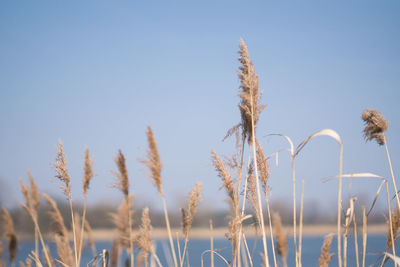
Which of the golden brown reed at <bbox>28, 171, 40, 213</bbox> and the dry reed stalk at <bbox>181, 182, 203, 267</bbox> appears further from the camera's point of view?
the golden brown reed at <bbox>28, 171, 40, 213</bbox>

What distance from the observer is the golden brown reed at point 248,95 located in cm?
246

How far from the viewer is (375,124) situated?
3.10 metres

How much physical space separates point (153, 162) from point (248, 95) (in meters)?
0.74

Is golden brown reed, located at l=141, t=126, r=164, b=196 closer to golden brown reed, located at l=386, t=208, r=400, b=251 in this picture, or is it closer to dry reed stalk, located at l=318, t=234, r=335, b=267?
dry reed stalk, located at l=318, t=234, r=335, b=267

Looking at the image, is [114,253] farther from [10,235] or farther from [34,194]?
[10,235]

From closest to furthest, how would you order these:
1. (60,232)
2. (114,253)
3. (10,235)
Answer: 1. (114,253)
2. (60,232)
3. (10,235)

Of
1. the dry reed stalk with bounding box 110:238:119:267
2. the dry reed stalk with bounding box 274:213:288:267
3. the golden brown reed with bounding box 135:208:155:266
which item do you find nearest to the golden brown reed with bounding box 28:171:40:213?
the dry reed stalk with bounding box 110:238:119:267

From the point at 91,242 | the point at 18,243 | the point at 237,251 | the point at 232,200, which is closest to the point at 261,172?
the point at 232,200

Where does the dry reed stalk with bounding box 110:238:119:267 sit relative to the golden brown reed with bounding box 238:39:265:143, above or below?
below

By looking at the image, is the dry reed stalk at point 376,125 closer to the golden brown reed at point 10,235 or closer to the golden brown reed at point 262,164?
the golden brown reed at point 262,164

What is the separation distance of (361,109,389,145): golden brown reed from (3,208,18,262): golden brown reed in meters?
4.59

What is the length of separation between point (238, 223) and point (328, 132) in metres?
0.81

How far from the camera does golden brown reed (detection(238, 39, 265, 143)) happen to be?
2463mm

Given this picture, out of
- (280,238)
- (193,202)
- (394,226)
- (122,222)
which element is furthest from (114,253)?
(394,226)
